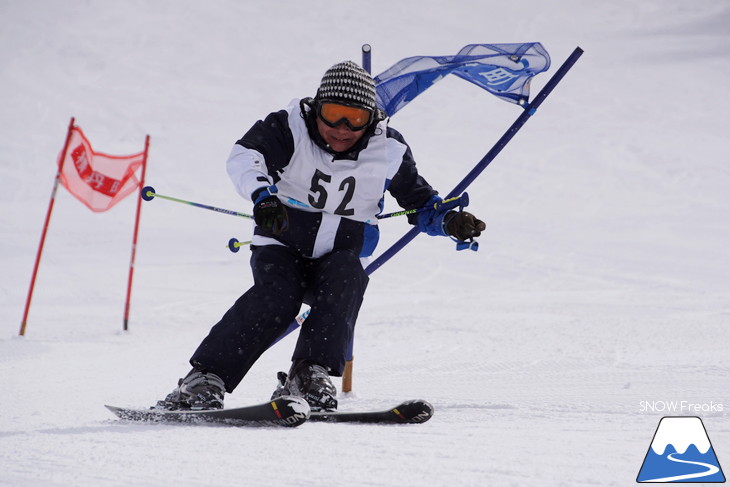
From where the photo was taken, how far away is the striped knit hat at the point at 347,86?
287cm

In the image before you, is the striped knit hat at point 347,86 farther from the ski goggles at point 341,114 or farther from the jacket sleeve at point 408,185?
the jacket sleeve at point 408,185

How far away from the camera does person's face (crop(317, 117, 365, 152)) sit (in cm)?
291

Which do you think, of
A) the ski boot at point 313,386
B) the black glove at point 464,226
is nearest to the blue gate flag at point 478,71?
the black glove at point 464,226

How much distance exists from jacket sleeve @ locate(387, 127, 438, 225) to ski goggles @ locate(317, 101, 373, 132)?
31 centimetres

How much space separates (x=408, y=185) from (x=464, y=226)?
363 millimetres

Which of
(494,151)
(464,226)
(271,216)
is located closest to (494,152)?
(494,151)

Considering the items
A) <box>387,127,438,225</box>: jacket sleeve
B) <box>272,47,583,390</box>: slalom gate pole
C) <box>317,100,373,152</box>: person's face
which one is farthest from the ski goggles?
<box>272,47,583,390</box>: slalom gate pole

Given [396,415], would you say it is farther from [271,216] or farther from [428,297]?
[428,297]

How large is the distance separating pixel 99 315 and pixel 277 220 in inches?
226

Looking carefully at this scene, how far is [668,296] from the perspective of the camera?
870 centimetres

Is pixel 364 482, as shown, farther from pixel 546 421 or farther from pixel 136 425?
pixel 546 421

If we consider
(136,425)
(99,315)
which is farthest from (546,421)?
(99,315)

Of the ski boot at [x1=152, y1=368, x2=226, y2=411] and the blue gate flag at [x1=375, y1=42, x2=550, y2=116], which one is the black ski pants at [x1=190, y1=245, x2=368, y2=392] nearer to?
the ski boot at [x1=152, y1=368, x2=226, y2=411]

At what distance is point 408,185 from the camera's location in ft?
10.7
